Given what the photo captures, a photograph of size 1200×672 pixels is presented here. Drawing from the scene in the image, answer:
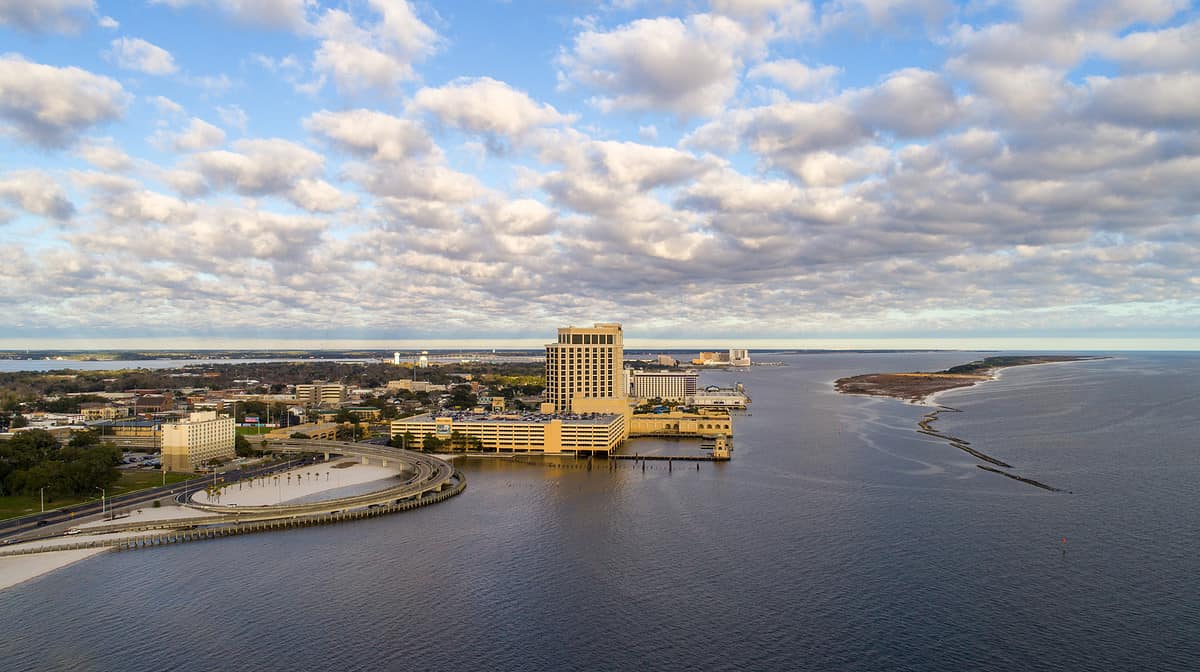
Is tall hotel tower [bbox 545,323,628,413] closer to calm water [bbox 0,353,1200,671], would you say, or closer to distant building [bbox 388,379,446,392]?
calm water [bbox 0,353,1200,671]

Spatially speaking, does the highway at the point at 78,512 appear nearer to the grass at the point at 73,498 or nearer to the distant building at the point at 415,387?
the grass at the point at 73,498

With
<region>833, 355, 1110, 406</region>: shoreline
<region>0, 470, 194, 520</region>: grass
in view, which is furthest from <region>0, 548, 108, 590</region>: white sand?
<region>833, 355, 1110, 406</region>: shoreline

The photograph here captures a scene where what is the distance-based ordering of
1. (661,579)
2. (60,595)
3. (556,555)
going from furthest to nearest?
(556,555) → (661,579) → (60,595)

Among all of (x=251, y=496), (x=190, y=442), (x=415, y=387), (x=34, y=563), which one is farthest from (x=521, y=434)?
(x=415, y=387)

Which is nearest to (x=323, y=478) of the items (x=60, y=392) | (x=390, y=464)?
(x=390, y=464)

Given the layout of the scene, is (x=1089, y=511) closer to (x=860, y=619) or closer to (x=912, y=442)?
(x=860, y=619)

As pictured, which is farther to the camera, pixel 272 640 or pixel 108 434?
pixel 108 434

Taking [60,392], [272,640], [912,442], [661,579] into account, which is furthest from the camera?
[60,392]

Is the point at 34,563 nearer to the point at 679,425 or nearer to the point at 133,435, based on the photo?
the point at 133,435
